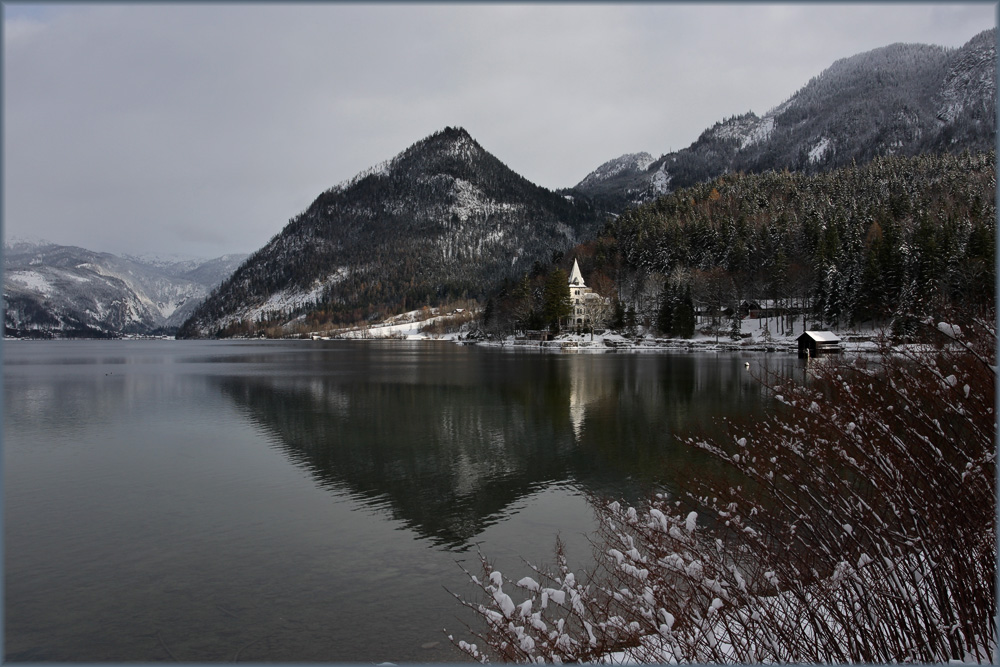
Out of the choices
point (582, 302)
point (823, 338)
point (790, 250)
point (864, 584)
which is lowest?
point (864, 584)

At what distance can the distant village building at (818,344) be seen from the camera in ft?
179

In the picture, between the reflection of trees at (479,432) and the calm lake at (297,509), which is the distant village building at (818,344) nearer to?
the reflection of trees at (479,432)

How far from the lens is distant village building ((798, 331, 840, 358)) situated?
179 ft

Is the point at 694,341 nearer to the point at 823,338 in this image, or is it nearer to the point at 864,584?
the point at 823,338

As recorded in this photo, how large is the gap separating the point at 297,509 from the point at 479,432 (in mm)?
9613

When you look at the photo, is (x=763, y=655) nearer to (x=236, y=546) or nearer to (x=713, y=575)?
(x=713, y=575)

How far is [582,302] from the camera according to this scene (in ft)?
344

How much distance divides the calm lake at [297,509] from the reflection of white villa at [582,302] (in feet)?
210

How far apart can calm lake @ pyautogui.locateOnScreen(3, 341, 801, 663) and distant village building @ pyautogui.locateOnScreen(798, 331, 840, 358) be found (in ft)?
90.8

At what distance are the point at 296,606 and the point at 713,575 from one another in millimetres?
6505

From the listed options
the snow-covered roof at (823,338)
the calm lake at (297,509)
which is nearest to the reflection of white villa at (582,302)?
the snow-covered roof at (823,338)

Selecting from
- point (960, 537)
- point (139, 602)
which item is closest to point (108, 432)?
point (139, 602)

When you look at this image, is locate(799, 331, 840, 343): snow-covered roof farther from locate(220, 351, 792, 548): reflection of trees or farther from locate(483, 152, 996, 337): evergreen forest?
locate(220, 351, 792, 548): reflection of trees

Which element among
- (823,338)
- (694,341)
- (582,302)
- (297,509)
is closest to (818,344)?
(823,338)
